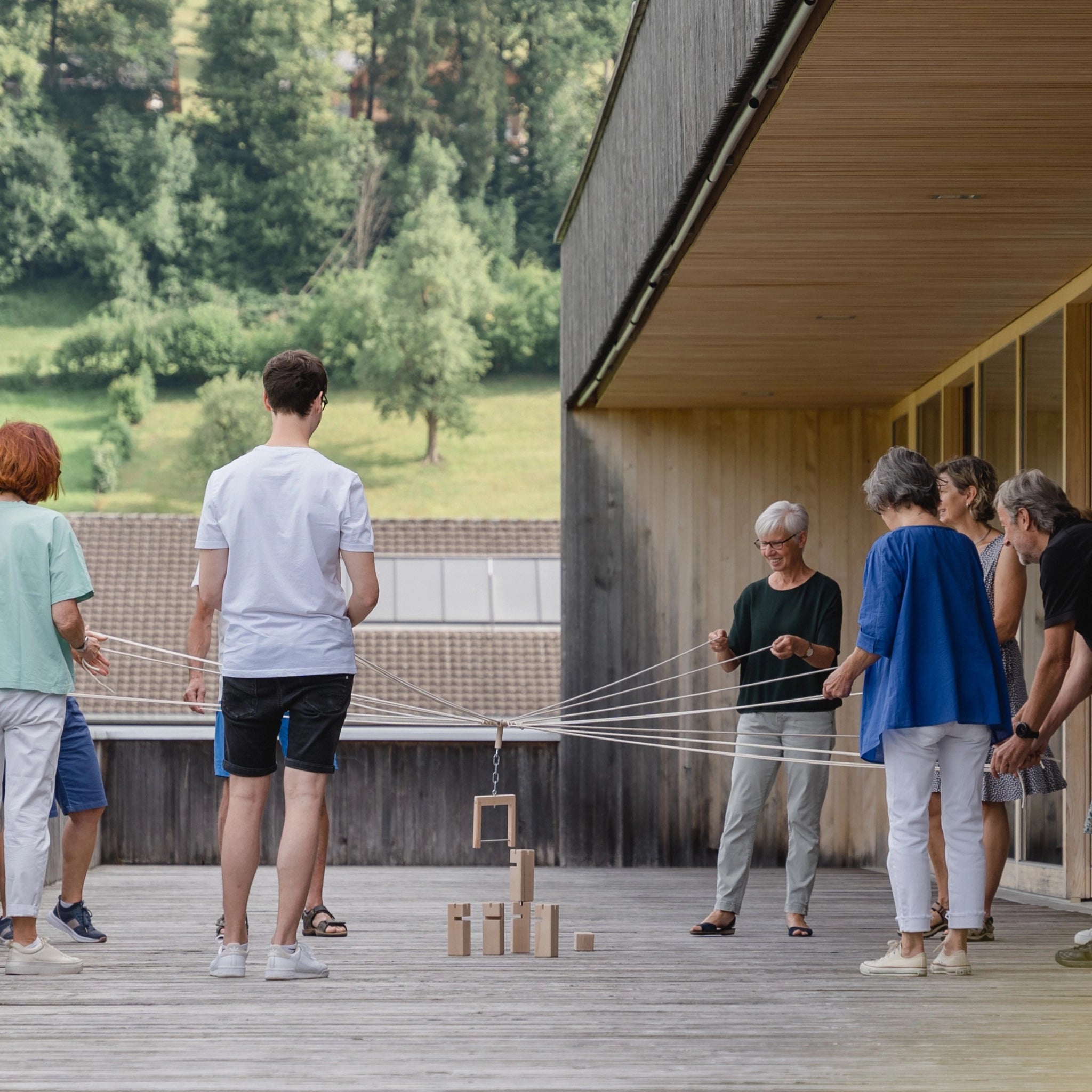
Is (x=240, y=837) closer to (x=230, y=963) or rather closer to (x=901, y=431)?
(x=230, y=963)

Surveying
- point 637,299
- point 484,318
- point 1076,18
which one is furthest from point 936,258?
point 484,318

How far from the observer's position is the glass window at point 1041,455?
6035 millimetres

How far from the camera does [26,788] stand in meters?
Answer: 4.11

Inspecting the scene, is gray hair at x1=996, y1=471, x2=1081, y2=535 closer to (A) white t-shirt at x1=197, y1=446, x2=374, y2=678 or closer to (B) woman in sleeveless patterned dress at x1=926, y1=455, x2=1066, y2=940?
(B) woman in sleeveless patterned dress at x1=926, y1=455, x2=1066, y2=940

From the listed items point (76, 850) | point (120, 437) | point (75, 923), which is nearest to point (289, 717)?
point (76, 850)

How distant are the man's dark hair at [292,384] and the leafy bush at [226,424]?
44873mm

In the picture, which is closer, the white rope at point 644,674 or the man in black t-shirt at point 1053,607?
the man in black t-shirt at point 1053,607

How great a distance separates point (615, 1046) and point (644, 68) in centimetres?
389

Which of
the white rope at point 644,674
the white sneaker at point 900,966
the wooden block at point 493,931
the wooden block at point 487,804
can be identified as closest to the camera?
the white sneaker at point 900,966

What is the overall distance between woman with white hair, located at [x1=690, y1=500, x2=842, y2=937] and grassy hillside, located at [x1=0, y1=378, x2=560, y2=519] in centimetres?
4154

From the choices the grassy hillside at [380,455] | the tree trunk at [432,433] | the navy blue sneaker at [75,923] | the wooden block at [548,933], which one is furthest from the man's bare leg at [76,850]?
the tree trunk at [432,433]

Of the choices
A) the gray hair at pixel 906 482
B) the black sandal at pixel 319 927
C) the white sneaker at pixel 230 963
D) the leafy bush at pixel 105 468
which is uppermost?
the leafy bush at pixel 105 468

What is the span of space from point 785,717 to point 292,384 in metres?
2.05

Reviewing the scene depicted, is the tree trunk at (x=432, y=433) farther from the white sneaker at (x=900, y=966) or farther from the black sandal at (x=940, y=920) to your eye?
the white sneaker at (x=900, y=966)
